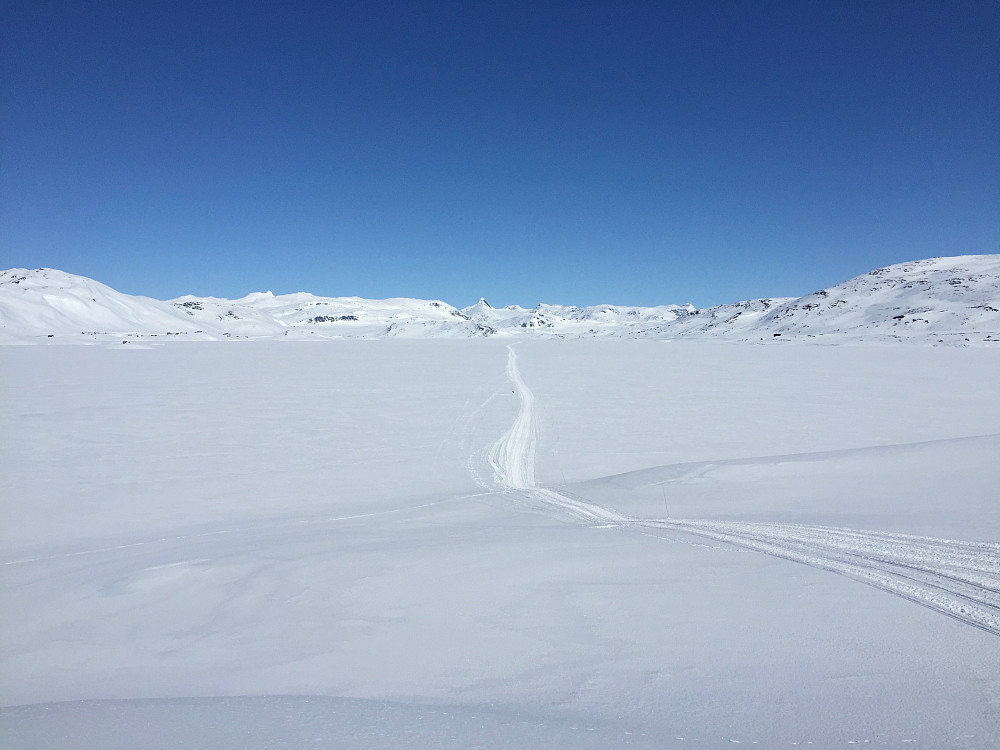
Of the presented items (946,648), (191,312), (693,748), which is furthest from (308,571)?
(191,312)

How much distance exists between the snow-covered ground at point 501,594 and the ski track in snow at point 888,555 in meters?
0.04

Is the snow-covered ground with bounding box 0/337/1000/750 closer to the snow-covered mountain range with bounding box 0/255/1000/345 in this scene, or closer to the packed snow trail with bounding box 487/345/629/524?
the packed snow trail with bounding box 487/345/629/524

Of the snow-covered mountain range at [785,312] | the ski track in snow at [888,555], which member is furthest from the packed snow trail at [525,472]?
the snow-covered mountain range at [785,312]

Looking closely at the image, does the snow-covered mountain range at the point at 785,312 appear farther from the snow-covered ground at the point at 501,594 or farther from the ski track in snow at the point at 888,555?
the ski track in snow at the point at 888,555

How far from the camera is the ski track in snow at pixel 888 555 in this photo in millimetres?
3829

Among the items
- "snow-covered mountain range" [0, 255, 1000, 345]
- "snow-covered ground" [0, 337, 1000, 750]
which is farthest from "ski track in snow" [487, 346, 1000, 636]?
"snow-covered mountain range" [0, 255, 1000, 345]

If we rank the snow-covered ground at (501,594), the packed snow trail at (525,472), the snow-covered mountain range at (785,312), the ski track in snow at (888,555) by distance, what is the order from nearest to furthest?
1. the snow-covered ground at (501,594)
2. the ski track in snow at (888,555)
3. the packed snow trail at (525,472)
4. the snow-covered mountain range at (785,312)

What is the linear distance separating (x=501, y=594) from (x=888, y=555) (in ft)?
11.5

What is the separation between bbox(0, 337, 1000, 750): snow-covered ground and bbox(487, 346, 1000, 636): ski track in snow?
0.04 meters

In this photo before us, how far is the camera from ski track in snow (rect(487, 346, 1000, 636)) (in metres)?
3.83

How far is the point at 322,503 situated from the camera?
334 inches

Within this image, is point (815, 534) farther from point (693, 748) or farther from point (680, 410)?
point (680, 410)

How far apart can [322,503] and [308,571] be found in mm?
3362

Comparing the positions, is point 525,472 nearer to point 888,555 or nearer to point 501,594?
point 501,594
